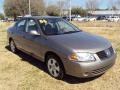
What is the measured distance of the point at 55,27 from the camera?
6.73m

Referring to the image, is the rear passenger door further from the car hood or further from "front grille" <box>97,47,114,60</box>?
"front grille" <box>97,47,114,60</box>

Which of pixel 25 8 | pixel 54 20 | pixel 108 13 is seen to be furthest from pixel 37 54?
pixel 108 13

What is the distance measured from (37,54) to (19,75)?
768 mm

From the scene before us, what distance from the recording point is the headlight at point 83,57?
5207mm

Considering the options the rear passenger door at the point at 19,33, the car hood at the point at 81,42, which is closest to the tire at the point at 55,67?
the car hood at the point at 81,42

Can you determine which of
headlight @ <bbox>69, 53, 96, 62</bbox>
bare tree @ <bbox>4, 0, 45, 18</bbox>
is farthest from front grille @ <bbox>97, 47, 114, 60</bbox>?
bare tree @ <bbox>4, 0, 45, 18</bbox>

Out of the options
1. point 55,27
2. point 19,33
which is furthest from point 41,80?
point 19,33

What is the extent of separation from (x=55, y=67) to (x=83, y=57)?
3.01 feet

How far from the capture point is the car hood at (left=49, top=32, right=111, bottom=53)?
17.6 ft

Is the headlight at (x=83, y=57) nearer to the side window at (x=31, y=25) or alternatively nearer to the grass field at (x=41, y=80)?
the grass field at (x=41, y=80)

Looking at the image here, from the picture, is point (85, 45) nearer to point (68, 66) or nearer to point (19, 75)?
point (68, 66)

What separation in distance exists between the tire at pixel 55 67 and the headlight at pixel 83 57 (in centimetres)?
45

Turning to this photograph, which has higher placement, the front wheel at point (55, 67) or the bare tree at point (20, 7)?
the bare tree at point (20, 7)

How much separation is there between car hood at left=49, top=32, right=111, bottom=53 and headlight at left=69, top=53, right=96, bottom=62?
4.0 inches
